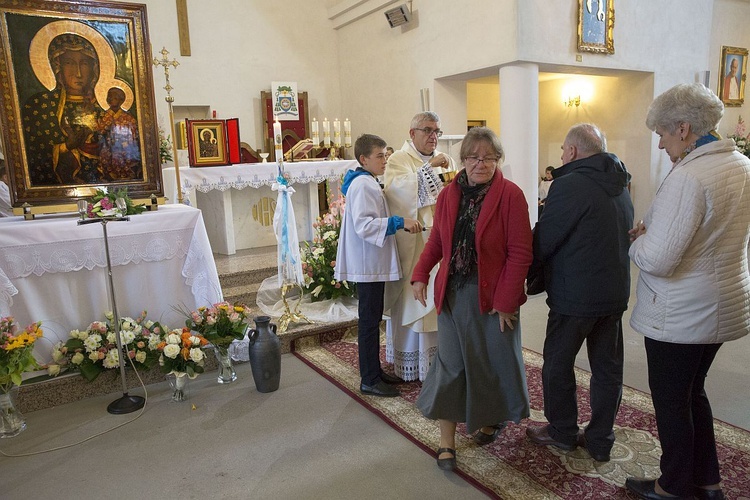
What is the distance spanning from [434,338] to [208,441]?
1508 millimetres

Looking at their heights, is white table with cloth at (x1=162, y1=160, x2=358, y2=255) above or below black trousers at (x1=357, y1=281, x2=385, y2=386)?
above

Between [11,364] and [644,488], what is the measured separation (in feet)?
11.0

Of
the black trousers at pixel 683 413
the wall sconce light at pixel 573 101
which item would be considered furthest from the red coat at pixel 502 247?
the wall sconce light at pixel 573 101

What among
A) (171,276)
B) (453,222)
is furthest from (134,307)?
(453,222)

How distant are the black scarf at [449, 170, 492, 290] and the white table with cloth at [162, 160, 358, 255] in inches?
155

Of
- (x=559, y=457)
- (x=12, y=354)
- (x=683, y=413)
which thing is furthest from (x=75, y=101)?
(x=683, y=413)

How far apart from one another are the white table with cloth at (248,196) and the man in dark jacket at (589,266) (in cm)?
421

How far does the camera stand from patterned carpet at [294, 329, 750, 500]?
8.05 feet

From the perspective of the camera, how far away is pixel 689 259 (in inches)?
79.7

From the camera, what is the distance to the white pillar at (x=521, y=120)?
21.8ft

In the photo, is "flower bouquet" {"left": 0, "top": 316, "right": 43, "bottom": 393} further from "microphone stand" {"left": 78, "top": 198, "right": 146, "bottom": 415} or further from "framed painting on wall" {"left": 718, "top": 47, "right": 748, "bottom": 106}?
"framed painting on wall" {"left": 718, "top": 47, "right": 748, "bottom": 106}

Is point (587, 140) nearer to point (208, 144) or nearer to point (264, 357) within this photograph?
point (264, 357)

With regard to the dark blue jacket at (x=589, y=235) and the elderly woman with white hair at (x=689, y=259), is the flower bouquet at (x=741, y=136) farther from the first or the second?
the elderly woman with white hair at (x=689, y=259)

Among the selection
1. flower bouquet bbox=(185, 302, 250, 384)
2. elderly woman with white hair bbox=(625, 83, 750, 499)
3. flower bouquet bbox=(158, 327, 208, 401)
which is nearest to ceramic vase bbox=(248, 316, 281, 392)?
flower bouquet bbox=(185, 302, 250, 384)
